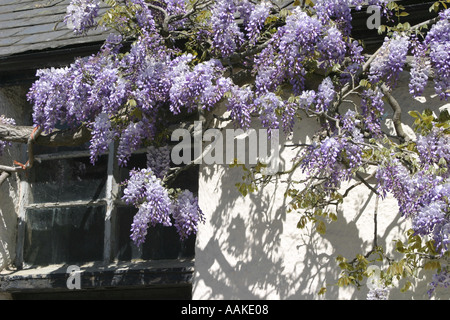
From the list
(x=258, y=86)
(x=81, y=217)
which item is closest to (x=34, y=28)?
(x=81, y=217)

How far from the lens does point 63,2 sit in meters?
7.49

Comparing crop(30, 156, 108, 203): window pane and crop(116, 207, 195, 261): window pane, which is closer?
crop(116, 207, 195, 261): window pane

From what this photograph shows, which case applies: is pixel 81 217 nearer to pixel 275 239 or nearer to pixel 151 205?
pixel 151 205

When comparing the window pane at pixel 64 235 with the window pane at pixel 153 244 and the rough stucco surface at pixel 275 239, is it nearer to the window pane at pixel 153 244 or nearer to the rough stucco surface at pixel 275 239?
the window pane at pixel 153 244

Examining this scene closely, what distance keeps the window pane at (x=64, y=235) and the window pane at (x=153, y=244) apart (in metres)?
0.18

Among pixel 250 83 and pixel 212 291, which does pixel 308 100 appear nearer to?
pixel 250 83

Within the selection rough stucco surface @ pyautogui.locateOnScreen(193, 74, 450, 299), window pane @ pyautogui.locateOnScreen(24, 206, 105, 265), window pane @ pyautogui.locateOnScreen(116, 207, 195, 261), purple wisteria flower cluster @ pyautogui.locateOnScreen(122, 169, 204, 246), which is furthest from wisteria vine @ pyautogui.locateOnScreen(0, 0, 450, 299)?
window pane @ pyautogui.locateOnScreen(24, 206, 105, 265)

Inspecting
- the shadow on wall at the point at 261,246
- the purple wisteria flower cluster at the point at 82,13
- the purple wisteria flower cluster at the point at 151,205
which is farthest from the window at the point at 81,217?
the purple wisteria flower cluster at the point at 82,13

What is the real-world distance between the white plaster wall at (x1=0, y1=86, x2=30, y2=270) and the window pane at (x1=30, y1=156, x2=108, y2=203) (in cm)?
18

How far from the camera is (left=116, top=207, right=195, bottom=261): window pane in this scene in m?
6.41

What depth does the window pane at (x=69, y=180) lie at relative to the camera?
6785 millimetres

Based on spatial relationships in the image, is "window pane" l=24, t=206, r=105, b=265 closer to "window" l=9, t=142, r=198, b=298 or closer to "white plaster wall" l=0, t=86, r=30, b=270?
"window" l=9, t=142, r=198, b=298

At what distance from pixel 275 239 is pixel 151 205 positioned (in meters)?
1.02

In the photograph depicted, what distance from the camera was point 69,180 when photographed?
22.6 ft
